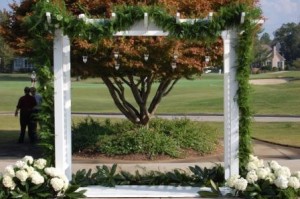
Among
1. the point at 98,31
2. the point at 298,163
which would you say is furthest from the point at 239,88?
the point at 298,163

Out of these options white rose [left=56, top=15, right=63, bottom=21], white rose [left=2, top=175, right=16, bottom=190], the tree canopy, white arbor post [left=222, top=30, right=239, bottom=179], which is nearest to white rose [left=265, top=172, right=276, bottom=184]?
→ white arbor post [left=222, top=30, right=239, bottom=179]

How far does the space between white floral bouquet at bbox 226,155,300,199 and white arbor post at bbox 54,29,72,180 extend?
255 cm

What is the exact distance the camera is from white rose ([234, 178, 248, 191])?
8.21m

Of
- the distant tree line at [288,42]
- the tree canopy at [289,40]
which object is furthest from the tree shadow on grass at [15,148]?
the tree canopy at [289,40]

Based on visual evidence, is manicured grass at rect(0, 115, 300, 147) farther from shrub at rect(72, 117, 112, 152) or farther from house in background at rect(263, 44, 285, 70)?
house in background at rect(263, 44, 285, 70)

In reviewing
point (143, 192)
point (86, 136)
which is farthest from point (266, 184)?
point (86, 136)

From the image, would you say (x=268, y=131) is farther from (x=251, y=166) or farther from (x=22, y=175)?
(x=22, y=175)

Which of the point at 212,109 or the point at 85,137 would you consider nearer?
the point at 85,137

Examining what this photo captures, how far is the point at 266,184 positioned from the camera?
27.5 ft

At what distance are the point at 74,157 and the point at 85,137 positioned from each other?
1126 millimetres

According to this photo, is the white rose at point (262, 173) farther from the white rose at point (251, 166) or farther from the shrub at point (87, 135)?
the shrub at point (87, 135)

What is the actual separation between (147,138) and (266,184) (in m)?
6.92

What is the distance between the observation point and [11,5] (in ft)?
54.4

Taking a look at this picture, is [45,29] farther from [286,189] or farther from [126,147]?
[126,147]
